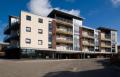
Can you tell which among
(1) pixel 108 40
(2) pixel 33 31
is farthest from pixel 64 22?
(1) pixel 108 40

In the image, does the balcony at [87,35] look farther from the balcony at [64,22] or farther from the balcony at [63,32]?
the balcony at [64,22]

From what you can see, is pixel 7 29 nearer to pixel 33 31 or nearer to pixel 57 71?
pixel 33 31

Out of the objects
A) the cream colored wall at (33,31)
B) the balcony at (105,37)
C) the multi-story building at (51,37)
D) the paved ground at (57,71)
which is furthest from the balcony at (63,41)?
the paved ground at (57,71)

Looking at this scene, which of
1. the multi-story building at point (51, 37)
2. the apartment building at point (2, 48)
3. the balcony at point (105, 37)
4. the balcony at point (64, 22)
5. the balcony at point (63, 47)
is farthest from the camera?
the balcony at point (105, 37)

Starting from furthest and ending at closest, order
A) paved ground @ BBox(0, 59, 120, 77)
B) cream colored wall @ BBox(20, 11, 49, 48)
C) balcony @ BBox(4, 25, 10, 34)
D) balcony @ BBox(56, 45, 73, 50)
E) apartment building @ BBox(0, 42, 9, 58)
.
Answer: balcony @ BBox(4, 25, 10, 34) → apartment building @ BBox(0, 42, 9, 58) → balcony @ BBox(56, 45, 73, 50) → cream colored wall @ BBox(20, 11, 49, 48) → paved ground @ BBox(0, 59, 120, 77)

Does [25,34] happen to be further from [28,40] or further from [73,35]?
[73,35]

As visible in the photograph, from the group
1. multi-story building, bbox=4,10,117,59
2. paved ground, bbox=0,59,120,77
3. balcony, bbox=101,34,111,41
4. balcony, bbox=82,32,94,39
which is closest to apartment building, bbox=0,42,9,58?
multi-story building, bbox=4,10,117,59

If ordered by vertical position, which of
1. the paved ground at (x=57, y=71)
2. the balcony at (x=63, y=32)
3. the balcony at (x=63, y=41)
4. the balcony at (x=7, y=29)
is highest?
the balcony at (x=7, y=29)

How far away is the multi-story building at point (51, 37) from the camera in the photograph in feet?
181

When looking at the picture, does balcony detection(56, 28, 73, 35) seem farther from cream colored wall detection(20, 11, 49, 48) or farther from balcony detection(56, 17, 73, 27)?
cream colored wall detection(20, 11, 49, 48)

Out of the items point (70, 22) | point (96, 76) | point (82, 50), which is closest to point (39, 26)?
point (70, 22)

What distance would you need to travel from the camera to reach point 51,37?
199 feet

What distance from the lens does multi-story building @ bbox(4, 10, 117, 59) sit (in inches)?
2167

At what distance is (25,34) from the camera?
5516 centimetres
